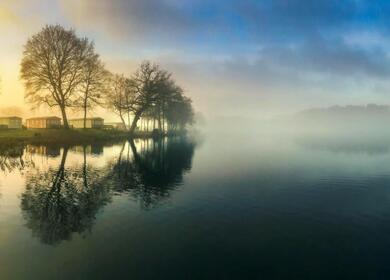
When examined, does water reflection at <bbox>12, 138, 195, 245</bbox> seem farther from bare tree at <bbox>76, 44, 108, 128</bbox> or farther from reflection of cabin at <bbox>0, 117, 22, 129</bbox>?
reflection of cabin at <bbox>0, 117, 22, 129</bbox>

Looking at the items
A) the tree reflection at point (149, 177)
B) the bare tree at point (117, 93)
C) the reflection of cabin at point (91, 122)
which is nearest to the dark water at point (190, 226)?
Answer: the tree reflection at point (149, 177)

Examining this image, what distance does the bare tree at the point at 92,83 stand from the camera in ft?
304

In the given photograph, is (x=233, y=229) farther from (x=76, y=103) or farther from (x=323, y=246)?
(x=76, y=103)

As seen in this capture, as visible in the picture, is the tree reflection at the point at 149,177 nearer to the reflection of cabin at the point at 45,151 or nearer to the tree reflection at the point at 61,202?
the tree reflection at the point at 61,202

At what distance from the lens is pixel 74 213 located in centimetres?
2308

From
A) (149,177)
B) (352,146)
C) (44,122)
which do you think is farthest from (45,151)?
(44,122)

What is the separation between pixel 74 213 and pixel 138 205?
4.61 meters

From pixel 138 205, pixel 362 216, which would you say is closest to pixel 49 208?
pixel 138 205

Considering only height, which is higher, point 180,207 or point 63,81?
point 63,81

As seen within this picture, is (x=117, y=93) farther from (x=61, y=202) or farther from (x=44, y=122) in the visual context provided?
(x=61, y=202)

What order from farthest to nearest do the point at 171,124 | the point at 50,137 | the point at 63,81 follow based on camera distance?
1. the point at 171,124
2. the point at 63,81
3. the point at 50,137

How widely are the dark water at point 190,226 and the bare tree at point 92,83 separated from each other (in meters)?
57.3

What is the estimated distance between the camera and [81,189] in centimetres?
3059

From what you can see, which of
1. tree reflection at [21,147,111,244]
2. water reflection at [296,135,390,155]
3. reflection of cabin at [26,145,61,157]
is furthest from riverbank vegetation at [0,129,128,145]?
water reflection at [296,135,390,155]
